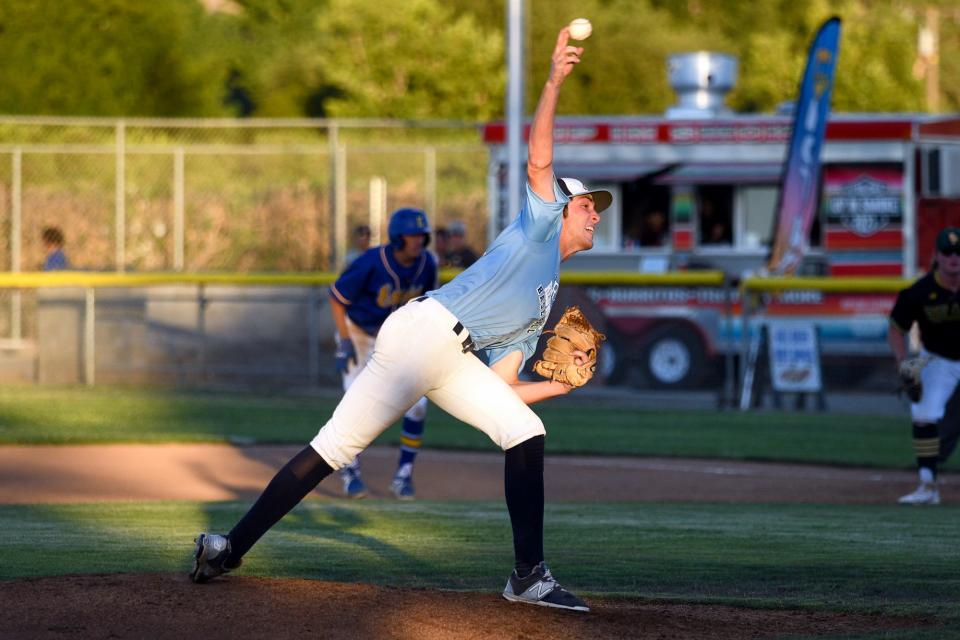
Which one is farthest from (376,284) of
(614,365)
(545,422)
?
(614,365)

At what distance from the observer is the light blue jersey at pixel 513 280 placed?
5.70 m

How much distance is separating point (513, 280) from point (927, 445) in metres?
5.82

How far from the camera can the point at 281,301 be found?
19688mm

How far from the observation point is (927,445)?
415 inches

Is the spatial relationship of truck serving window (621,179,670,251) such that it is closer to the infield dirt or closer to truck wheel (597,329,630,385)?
truck wheel (597,329,630,385)

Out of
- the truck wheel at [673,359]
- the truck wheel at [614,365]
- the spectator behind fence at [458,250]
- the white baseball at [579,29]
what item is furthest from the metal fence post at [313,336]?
the white baseball at [579,29]

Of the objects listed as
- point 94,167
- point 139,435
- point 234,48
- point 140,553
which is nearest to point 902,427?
point 139,435

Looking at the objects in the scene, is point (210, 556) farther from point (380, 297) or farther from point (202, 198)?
point (202, 198)

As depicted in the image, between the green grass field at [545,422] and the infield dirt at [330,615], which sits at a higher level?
the infield dirt at [330,615]

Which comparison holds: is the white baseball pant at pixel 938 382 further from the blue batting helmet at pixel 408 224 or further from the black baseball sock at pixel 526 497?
the black baseball sock at pixel 526 497

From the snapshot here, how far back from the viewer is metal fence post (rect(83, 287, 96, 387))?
63.5 feet

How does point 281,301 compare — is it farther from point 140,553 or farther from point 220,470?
point 140,553

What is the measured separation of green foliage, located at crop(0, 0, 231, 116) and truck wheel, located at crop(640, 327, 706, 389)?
19.4 meters

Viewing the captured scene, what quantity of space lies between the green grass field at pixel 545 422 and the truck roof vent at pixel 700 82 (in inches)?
212
